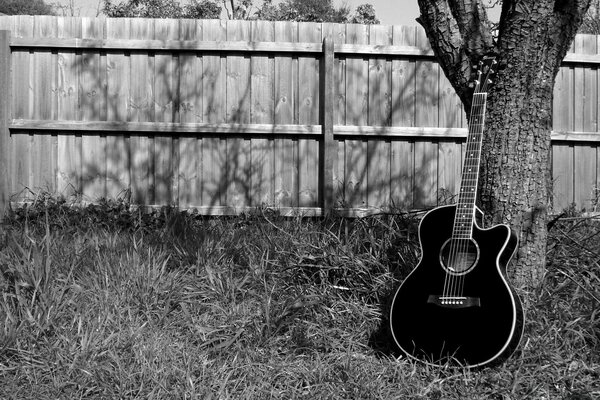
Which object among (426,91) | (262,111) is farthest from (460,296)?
(426,91)

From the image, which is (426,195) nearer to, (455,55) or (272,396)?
(455,55)

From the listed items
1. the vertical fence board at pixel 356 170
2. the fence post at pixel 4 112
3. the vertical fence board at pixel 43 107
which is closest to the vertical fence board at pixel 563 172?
the vertical fence board at pixel 356 170

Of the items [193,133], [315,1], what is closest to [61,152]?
[193,133]

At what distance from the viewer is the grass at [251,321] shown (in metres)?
2.97

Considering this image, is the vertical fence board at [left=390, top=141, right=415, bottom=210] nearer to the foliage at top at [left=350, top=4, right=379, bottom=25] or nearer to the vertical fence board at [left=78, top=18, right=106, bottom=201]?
the vertical fence board at [left=78, top=18, right=106, bottom=201]

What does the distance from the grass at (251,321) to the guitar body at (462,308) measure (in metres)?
0.10

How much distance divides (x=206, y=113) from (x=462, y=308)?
13.6ft

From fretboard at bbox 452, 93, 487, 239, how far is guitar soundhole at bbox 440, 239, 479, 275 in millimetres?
32

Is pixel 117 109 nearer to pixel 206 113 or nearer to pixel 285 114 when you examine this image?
pixel 206 113

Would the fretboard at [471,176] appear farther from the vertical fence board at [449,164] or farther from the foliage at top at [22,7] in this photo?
the foliage at top at [22,7]

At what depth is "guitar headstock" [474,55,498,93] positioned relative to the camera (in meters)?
3.59

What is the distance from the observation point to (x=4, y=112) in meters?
6.54

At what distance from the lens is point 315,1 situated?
27.1 meters

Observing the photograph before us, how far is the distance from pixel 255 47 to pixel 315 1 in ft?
69.9
